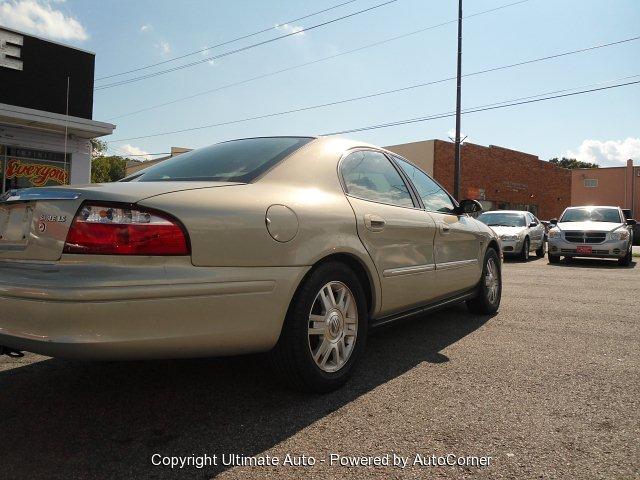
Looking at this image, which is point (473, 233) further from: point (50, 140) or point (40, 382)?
point (50, 140)

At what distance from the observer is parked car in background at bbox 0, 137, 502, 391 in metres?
1.98

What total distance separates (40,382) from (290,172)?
6.29ft

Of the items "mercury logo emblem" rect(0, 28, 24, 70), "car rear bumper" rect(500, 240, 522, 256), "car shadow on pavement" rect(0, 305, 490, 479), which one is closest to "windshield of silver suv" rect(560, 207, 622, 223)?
"car rear bumper" rect(500, 240, 522, 256)

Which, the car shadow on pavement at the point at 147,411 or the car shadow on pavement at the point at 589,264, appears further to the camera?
the car shadow on pavement at the point at 589,264

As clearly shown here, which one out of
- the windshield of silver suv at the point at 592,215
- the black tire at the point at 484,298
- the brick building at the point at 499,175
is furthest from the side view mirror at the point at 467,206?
the brick building at the point at 499,175

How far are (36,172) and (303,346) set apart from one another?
484 inches

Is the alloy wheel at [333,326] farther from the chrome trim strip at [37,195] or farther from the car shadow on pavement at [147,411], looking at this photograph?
the chrome trim strip at [37,195]

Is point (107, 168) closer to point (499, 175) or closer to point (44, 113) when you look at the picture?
point (499, 175)

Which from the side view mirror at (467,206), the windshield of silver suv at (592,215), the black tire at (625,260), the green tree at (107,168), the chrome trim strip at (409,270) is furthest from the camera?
the green tree at (107,168)

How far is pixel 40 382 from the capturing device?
2914 mm

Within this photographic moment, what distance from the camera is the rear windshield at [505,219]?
1434cm

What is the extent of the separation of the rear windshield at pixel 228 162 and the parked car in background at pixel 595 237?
1099 cm

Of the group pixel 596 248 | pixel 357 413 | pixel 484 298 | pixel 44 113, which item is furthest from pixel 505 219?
pixel 357 413

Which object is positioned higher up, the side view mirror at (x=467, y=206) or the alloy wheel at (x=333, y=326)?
the side view mirror at (x=467, y=206)
